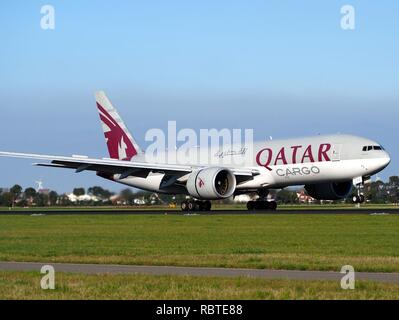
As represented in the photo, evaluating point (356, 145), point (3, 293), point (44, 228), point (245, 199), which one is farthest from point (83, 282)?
point (245, 199)

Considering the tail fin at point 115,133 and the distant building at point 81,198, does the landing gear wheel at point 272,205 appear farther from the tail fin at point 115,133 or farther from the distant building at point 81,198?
the distant building at point 81,198

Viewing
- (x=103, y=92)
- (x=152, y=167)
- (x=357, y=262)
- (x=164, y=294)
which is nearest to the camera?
(x=164, y=294)

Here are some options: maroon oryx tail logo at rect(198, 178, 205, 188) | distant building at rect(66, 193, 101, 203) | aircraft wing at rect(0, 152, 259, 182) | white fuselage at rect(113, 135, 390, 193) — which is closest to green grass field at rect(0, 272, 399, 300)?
maroon oryx tail logo at rect(198, 178, 205, 188)

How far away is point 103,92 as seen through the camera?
7556cm

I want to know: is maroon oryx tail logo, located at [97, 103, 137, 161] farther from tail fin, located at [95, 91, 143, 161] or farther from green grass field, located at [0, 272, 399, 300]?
green grass field, located at [0, 272, 399, 300]

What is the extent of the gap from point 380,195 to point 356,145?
75761mm

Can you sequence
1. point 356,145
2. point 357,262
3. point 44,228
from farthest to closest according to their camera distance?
point 356,145 → point 44,228 → point 357,262

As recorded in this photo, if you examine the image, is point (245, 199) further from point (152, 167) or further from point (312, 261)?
point (312, 261)

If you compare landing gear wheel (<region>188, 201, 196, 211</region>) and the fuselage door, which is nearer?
the fuselage door

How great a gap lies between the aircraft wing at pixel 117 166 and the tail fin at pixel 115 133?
8.61 meters

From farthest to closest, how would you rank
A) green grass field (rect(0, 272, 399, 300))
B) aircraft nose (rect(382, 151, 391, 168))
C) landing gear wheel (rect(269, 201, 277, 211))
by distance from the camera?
landing gear wheel (rect(269, 201, 277, 211)) < aircraft nose (rect(382, 151, 391, 168)) < green grass field (rect(0, 272, 399, 300))

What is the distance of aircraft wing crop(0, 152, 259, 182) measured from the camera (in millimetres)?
62094

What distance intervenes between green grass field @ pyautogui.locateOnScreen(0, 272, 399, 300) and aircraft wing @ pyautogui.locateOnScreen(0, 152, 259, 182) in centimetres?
4038

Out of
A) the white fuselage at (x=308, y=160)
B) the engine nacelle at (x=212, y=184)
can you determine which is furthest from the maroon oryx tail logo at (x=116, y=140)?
the engine nacelle at (x=212, y=184)
